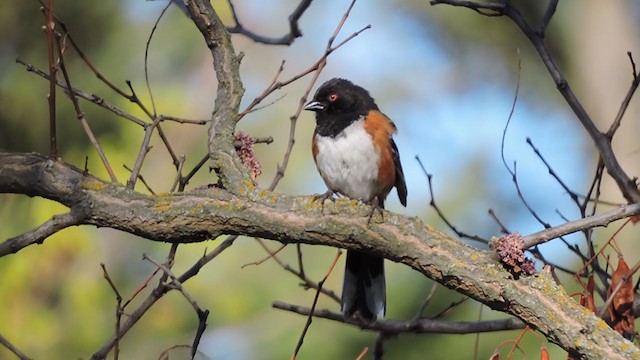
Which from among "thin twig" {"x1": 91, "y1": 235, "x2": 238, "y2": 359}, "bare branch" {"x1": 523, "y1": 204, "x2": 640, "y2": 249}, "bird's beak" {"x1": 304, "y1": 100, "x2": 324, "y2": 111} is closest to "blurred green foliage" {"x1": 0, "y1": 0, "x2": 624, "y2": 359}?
"bird's beak" {"x1": 304, "y1": 100, "x2": 324, "y2": 111}

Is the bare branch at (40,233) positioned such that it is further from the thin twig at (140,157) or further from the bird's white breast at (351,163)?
the bird's white breast at (351,163)

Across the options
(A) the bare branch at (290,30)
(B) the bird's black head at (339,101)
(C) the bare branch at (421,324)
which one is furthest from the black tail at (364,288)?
(A) the bare branch at (290,30)

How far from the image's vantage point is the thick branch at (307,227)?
6.44ft

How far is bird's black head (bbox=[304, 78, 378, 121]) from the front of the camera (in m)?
3.55

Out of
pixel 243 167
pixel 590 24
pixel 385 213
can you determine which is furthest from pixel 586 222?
pixel 590 24

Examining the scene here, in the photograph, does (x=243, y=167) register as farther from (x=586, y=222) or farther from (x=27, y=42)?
(x=27, y=42)

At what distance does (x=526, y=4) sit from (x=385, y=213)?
7.16 metres

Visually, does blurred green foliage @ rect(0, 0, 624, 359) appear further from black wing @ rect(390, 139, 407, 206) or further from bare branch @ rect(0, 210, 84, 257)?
bare branch @ rect(0, 210, 84, 257)

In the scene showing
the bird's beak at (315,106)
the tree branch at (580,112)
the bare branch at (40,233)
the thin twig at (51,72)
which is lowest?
the tree branch at (580,112)

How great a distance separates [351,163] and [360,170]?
46 mm

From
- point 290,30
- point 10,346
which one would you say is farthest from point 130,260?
point 10,346

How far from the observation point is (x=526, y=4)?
8.67 m

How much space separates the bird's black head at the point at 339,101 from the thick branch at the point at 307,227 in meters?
1.50

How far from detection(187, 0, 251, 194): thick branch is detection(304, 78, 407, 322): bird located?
2.96 feet
